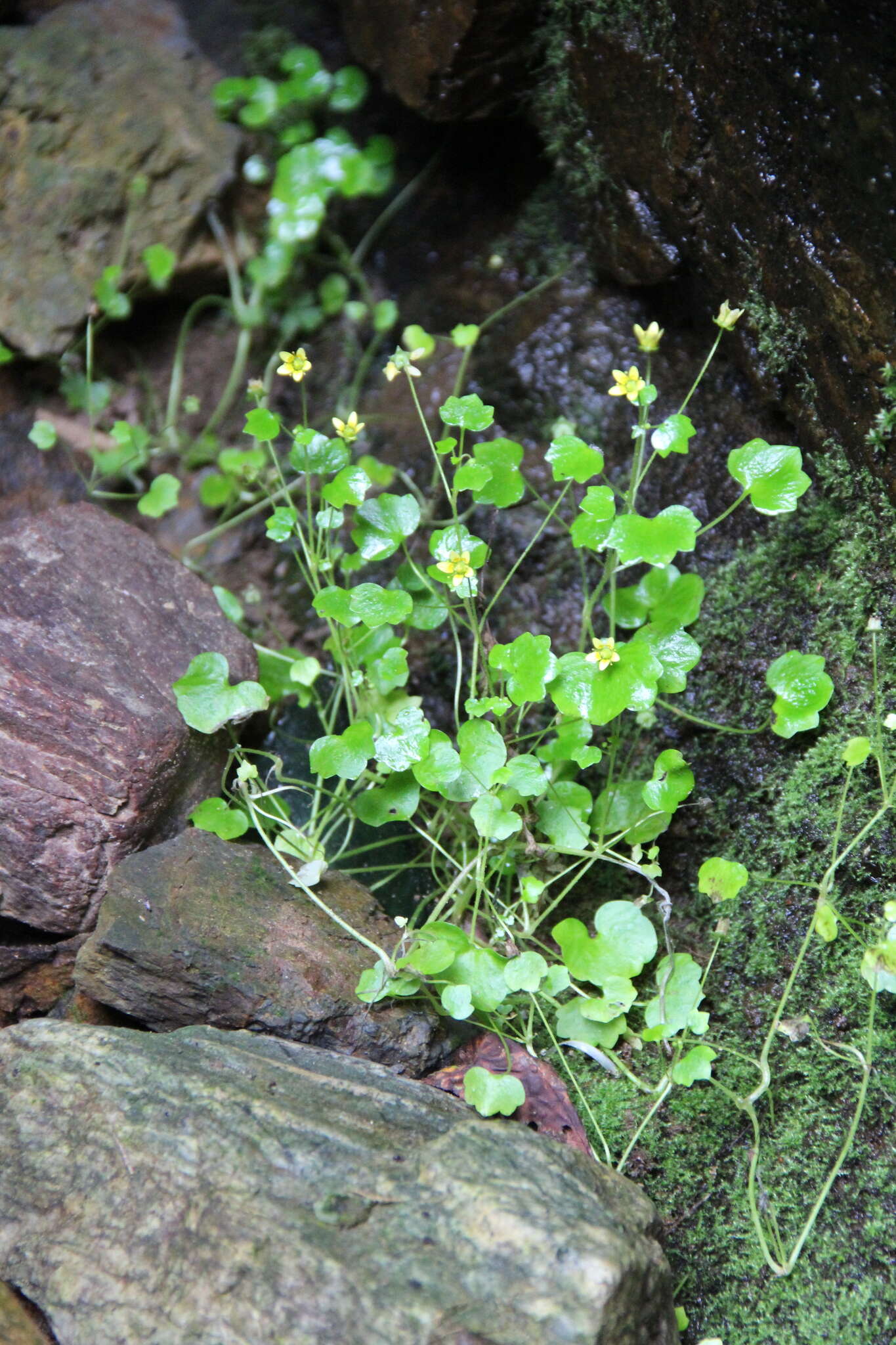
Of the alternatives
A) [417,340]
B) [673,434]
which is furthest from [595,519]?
[417,340]

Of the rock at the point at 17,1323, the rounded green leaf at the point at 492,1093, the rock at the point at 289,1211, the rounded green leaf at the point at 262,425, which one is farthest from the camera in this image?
→ the rounded green leaf at the point at 262,425

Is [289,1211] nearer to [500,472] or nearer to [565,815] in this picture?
[565,815]

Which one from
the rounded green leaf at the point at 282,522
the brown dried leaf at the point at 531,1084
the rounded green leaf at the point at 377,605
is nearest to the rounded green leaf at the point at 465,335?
the rounded green leaf at the point at 282,522

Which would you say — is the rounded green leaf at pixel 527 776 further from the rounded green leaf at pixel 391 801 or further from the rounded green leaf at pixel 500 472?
the rounded green leaf at pixel 500 472

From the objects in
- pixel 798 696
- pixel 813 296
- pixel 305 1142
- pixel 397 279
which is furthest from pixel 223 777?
pixel 397 279

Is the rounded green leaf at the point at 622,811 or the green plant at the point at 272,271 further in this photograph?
the green plant at the point at 272,271

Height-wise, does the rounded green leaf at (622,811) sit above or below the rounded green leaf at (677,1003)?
above

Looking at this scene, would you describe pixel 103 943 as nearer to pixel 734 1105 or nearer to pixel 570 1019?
pixel 570 1019

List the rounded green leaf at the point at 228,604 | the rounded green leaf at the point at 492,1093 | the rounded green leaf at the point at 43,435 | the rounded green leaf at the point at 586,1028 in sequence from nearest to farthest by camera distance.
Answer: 1. the rounded green leaf at the point at 492,1093
2. the rounded green leaf at the point at 586,1028
3. the rounded green leaf at the point at 228,604
4. the rounded green leaf at the point at 43,435
